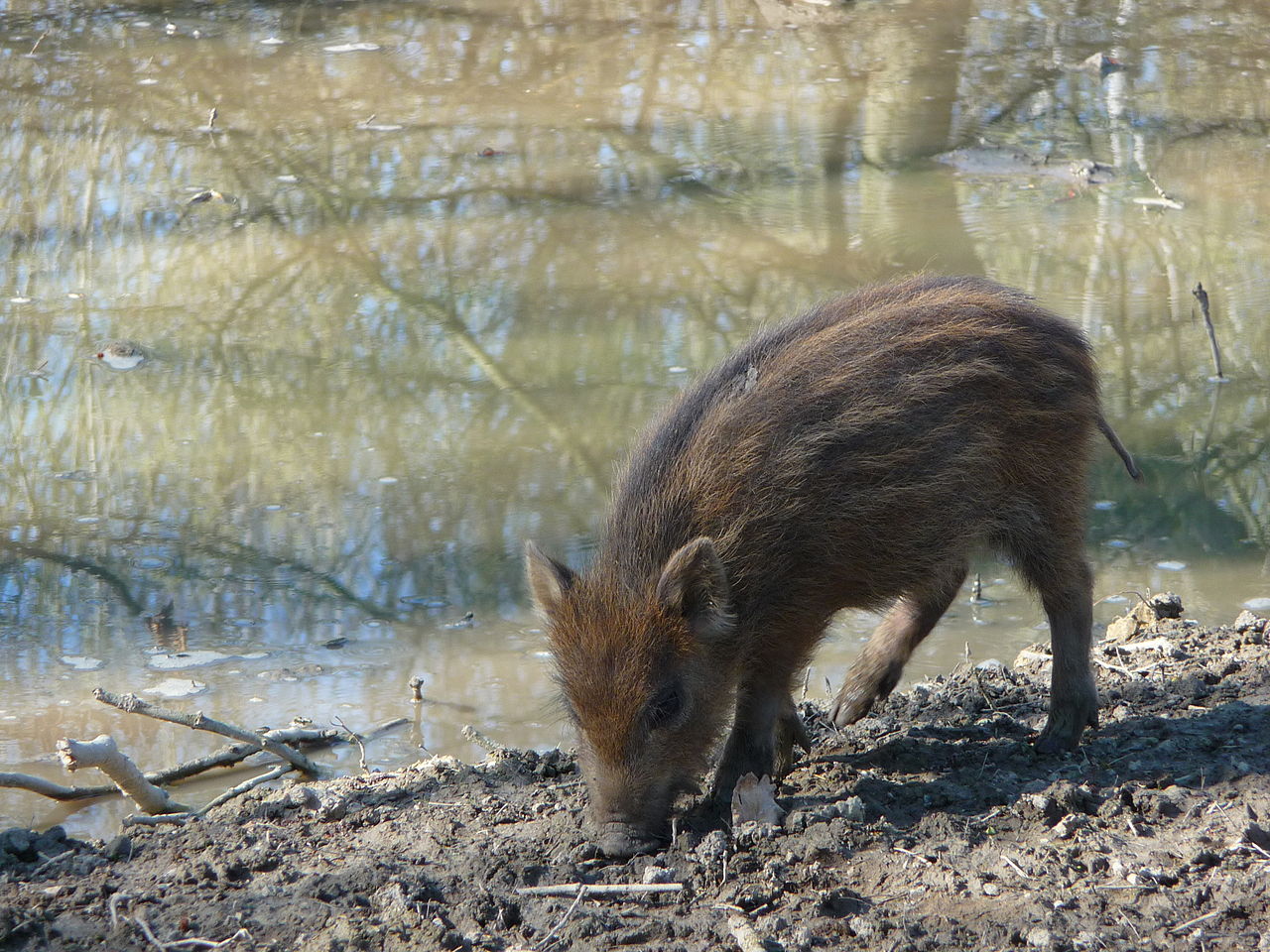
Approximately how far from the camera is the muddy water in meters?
5.52

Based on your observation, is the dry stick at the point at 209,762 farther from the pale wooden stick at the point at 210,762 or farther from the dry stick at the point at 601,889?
the dry stick at the point at 601,889

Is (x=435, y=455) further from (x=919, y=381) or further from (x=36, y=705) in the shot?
(x=919, y=381)

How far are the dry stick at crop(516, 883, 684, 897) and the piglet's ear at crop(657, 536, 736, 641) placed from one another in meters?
0.71

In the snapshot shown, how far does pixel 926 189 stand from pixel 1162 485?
4.39 meters

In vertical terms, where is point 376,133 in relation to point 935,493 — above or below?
below

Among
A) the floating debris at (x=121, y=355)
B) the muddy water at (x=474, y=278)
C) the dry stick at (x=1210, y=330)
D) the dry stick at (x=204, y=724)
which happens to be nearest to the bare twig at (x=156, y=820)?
the dry stick at (x=204, y=724)

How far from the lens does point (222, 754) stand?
458 centimetres

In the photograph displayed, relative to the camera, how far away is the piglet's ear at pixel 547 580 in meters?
3.86

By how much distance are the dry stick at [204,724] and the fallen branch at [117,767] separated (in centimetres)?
12

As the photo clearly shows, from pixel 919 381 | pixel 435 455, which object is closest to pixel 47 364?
pixel 435 455

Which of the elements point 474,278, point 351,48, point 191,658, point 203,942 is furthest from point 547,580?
point 351,48

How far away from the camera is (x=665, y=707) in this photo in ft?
12.4

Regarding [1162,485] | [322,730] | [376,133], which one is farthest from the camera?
[376,133]

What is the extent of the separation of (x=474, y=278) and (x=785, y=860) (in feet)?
19.3
